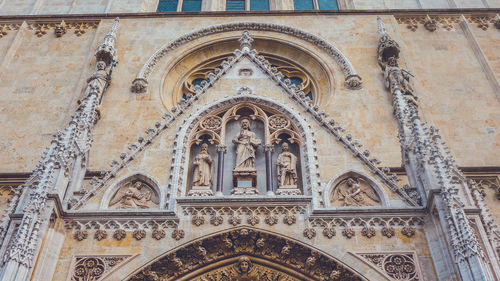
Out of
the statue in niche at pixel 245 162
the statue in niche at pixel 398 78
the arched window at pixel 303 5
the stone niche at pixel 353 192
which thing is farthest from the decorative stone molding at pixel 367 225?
the arched window at pixel 303 5

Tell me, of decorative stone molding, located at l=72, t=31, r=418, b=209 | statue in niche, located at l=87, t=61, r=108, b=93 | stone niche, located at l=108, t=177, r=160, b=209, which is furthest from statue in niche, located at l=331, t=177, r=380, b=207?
statue in niche, located at l=87, t=61, r=108, b=93

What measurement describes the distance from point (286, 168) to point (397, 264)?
2800 millimetres

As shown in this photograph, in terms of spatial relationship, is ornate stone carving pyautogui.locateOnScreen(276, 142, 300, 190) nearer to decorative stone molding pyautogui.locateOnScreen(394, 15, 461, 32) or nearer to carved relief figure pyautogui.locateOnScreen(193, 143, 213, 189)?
carved relief figure pyautogui.locateOnScreen(193, 143, 213, 189)

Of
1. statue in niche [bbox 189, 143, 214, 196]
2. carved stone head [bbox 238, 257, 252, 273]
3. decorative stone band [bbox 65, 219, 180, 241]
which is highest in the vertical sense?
statue in niche [bbox 189, 143, 214, 196]

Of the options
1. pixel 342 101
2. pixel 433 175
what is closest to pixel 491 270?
pixel 433 175

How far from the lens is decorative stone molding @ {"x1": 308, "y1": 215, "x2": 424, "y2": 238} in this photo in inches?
378

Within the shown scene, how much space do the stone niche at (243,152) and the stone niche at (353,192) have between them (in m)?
0.67

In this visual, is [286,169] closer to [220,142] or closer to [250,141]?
[250,141]

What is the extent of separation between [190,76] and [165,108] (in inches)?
87.0

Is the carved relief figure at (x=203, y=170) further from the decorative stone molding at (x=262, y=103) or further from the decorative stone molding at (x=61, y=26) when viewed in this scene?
the decorative stone molding at (x=61, y=26)

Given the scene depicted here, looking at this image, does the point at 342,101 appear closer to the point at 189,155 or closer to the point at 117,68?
the point at 189,155

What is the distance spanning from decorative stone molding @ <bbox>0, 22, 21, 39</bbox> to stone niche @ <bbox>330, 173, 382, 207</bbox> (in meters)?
A: 11.5

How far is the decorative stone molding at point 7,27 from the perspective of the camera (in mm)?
17347

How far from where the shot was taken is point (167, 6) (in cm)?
1948
